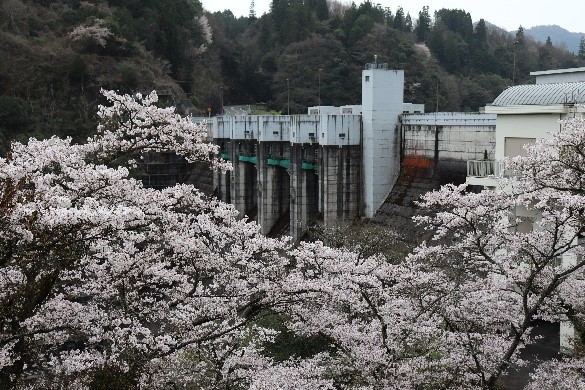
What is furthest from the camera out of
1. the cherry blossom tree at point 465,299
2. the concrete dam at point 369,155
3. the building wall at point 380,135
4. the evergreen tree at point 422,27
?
the evergreen tree at point 422,27

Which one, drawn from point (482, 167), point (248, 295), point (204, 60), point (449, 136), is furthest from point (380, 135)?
point (204, 60)

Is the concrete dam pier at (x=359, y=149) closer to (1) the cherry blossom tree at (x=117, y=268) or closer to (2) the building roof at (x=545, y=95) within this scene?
(2) the building roof at (x=545, y=95)

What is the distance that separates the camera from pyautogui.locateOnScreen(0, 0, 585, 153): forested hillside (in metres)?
49.2

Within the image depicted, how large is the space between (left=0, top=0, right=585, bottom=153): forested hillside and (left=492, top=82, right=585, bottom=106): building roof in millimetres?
20671

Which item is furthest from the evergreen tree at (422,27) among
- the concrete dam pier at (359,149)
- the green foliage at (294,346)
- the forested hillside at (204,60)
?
the green foliage at (294,346)

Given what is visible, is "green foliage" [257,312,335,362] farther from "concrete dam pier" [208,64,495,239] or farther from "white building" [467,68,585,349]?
"concrete dam pier" [208,64,495,239]

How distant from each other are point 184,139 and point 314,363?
18.4 ft

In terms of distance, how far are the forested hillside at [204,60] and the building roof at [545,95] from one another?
814 inches

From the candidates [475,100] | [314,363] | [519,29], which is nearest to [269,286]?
[314,363]

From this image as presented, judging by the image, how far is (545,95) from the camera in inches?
788

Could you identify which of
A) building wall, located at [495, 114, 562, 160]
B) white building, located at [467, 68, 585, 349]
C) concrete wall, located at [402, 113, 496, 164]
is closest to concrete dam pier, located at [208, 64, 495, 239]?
concrete wall, located at [402, 113, 496, 164]

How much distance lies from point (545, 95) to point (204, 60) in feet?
166

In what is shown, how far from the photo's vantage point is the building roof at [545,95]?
62.6ft

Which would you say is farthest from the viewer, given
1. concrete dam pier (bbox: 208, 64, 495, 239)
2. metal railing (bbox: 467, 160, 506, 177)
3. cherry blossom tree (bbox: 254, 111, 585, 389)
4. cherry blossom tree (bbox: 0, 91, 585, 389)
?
concrete dam pier (bbox: 208, 64, 495, 239)
